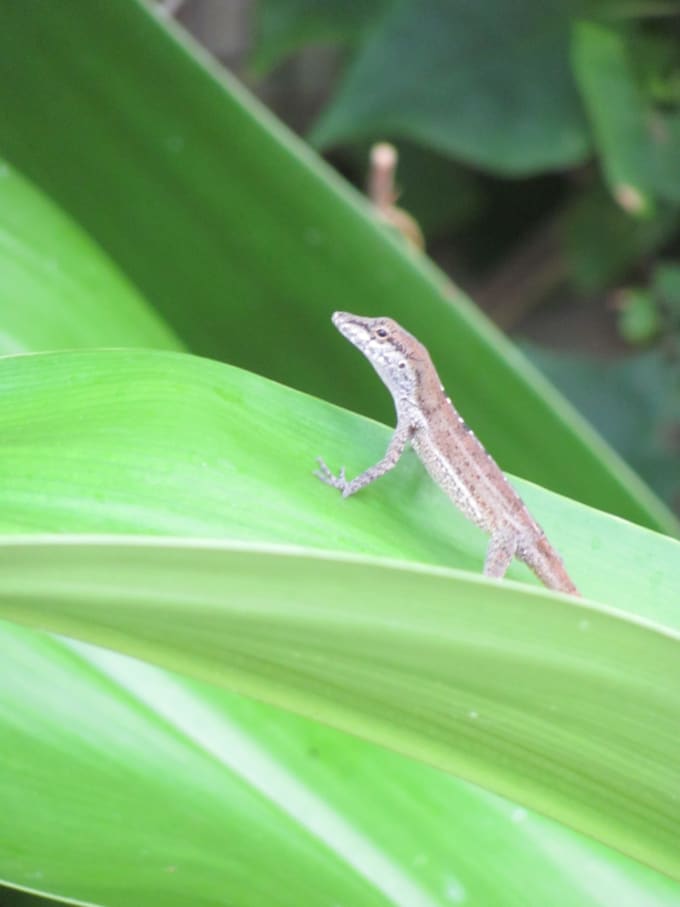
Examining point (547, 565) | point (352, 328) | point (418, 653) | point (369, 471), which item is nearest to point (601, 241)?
point (352, 328)

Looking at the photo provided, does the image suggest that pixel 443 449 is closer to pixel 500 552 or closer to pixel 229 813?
pixel 500 552

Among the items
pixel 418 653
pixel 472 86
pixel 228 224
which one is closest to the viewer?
pixel 418 653

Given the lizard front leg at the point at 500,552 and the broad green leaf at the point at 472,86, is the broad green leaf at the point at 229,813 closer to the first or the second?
the lizard front leg at the point at 500,552

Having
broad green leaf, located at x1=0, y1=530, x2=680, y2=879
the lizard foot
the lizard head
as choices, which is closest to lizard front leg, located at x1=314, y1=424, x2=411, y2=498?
the lizard foot

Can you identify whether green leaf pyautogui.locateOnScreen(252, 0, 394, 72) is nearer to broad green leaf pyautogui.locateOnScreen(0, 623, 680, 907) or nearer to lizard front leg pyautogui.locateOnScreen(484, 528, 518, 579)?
lizard front leg pyautogui.locateOnScreen(484, 528, 518, 579)

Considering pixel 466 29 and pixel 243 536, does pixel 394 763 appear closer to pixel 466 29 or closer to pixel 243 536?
pixel 243 536
